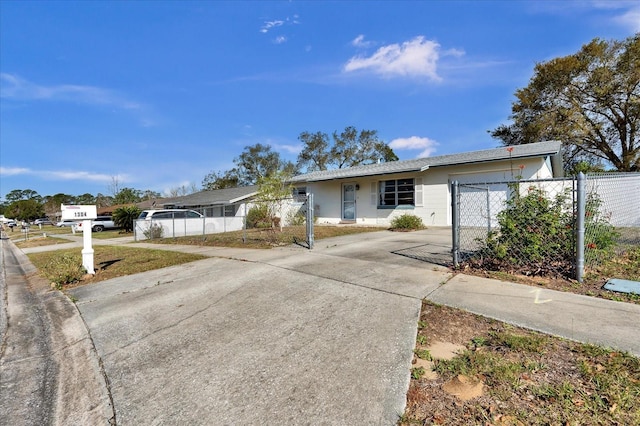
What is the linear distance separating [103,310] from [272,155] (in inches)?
1642

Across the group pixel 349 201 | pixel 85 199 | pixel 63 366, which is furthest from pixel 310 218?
pixel 85 199

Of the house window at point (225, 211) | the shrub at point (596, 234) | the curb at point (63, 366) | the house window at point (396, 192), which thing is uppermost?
the house window at point (396, 192)

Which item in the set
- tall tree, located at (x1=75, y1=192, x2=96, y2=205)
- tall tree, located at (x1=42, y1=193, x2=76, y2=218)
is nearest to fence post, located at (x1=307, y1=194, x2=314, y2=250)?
tall tree, located at (x1=75, y1=192, x2=96, y2=205)

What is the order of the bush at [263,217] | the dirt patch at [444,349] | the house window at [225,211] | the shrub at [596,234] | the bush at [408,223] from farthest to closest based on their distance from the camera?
the house window at [225,211] → the bush at [263,217] → the bush at [408,223] → the shrub at [596,234] → the dirt patch at [444,349]

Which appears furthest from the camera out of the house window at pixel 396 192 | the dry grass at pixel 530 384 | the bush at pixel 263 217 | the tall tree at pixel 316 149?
the tall tree at pixel 316 149

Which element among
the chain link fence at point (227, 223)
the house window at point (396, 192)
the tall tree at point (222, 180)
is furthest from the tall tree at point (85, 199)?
the house window at point (396, 192)

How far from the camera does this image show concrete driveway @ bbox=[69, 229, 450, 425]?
2.21m

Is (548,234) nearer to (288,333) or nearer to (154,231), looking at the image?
(288,333)

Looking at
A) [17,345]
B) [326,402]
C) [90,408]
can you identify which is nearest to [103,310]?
[17,345]

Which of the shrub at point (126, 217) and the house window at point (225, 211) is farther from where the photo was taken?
the shrub at point (126, 217)

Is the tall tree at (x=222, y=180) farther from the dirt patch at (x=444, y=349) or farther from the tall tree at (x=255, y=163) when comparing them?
the dirt patch at (x=444, y=349)

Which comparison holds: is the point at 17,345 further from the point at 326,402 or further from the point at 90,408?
the point at 326,402

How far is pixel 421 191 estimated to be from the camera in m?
15.0

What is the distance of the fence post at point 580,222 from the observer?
434cm
